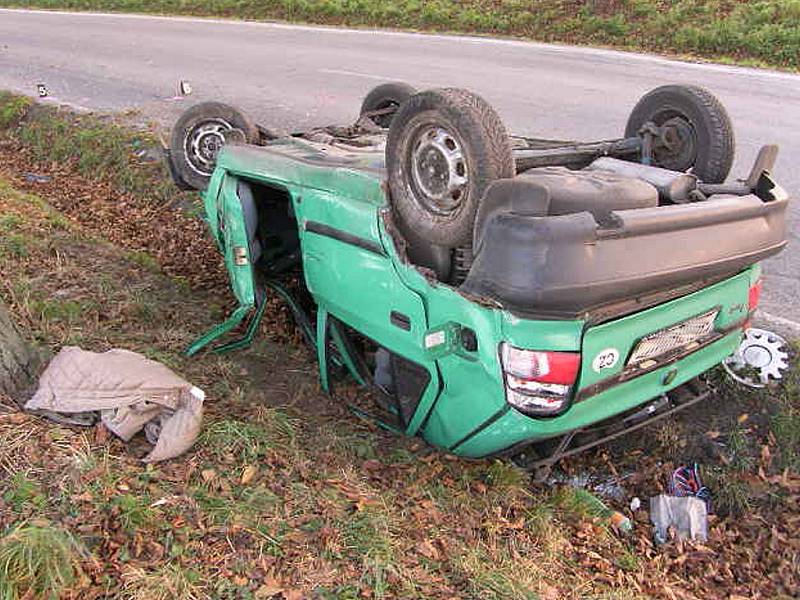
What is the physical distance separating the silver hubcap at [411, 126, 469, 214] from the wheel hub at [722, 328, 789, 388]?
2.26 m

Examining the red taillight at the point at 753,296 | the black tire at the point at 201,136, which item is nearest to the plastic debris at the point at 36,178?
the black tire at the point at 201,136

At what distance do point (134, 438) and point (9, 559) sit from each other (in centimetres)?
86

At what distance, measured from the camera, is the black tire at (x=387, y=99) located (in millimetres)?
5672

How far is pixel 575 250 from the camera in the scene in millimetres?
2652

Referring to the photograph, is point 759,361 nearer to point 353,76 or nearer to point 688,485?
point 688,485

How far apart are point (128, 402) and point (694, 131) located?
3.16m

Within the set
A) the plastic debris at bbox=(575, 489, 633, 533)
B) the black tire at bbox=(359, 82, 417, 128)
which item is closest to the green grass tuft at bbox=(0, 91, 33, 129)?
the black tire at bbox=(359, 82, 417, 128)

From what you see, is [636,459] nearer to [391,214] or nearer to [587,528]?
[587,528]

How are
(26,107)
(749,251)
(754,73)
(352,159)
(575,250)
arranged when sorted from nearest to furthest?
(575,250)
(749,251)
(352,159)
(26,107)
(754,73)

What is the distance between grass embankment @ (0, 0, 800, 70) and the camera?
40.4 feet

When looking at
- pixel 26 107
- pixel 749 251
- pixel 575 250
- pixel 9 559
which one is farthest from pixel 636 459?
pixel 26 107

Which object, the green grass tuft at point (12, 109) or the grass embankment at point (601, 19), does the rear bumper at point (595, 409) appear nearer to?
the green grass tuft at point (12, 109)

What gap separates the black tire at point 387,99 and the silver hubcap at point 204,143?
1.14 meters

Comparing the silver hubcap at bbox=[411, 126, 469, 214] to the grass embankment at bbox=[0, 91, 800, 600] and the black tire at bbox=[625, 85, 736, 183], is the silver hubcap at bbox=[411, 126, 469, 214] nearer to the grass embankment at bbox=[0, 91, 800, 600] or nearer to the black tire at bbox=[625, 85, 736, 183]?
the grass embankment at bbox=[0, 91, 800, 600]
